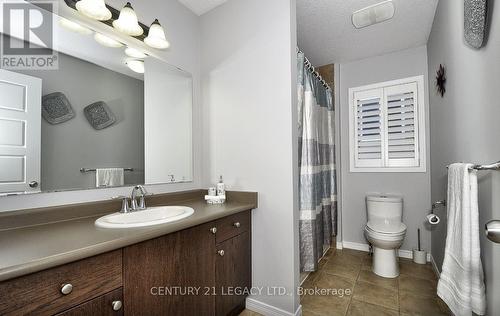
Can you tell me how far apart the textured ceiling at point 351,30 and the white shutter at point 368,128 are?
0.53 meters

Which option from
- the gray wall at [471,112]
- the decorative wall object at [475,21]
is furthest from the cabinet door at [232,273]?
the decorative wall object at [475,21]

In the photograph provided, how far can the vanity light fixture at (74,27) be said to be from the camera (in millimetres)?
1205

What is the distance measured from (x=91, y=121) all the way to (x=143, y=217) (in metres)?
0.66

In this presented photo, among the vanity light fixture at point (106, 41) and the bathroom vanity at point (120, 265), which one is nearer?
the bathroom vanity at point (120, 265)

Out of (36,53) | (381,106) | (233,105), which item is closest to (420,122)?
(381,106)

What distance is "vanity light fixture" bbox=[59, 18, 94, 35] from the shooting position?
1205 millimetres

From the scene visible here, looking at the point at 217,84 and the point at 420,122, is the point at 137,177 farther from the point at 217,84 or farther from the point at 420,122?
the point at 420,122

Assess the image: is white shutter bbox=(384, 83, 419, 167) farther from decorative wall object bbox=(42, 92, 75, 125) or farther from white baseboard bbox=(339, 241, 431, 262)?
decorative wall object bbox=(42, 92, 75, 125)

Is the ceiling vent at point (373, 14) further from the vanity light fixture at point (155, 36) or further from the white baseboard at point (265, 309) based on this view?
the white baseboard at point (265, 309)

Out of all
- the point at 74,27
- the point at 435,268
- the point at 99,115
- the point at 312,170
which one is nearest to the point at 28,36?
the point at 74,27

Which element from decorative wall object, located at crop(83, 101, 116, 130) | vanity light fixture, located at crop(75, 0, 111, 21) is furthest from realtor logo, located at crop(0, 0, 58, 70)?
decorative wall object, located at crop(83, 101, 116, 130)

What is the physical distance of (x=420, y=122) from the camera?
97.4 inches

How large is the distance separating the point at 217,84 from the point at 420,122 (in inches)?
90.8

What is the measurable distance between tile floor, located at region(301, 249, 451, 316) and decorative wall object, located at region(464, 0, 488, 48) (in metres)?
1.77
